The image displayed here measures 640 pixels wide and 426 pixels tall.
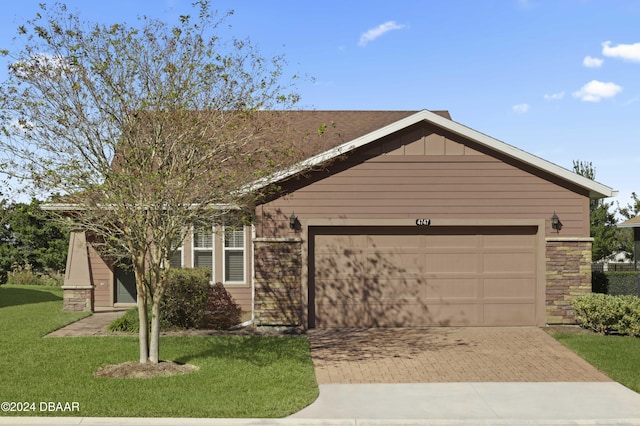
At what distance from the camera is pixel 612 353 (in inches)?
503

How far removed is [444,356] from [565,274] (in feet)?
15.4

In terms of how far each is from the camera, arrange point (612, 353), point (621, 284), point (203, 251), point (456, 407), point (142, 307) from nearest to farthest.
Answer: point (456, 407) < point (142, 307) < point (612, 353) < point (203, 251) < point (621, 284)

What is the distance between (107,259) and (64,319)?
10.2ft

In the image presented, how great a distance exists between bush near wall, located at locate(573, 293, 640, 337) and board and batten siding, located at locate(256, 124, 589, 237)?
1686mm

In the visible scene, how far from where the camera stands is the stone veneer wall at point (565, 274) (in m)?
15.7

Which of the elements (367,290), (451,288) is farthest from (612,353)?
(367,290)

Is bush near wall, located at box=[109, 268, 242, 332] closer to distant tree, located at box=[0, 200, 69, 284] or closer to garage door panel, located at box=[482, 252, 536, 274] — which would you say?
garage door panel, located at box=[482, 252, 536, 274]

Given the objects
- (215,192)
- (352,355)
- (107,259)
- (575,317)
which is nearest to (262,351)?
(352,355)

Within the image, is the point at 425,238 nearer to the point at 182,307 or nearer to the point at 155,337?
the point at 182,307

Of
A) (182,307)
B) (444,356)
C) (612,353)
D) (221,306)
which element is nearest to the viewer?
(444,356)

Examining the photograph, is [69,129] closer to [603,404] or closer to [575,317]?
[603,404]

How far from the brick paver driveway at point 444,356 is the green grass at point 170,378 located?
684mm

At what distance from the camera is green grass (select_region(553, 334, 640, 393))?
36.5 feet

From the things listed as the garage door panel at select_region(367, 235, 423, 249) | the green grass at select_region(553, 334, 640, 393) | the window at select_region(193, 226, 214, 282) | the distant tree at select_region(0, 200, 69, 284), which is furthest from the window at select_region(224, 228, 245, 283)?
the distant tree at select_region(0, 200, 69, 284)
